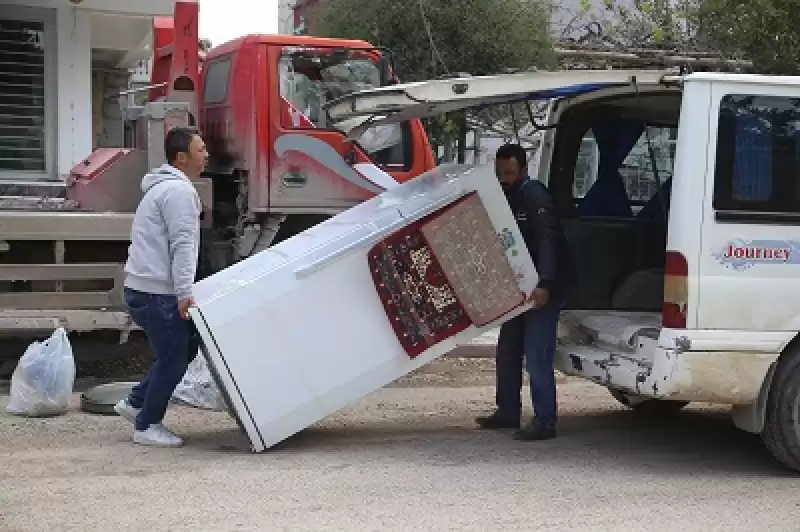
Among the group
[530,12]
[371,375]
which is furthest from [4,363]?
[530,12]

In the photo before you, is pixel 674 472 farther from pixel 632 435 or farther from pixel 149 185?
pixel 149 185

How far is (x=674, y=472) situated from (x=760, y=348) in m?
0.85

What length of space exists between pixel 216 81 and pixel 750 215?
4984 mm

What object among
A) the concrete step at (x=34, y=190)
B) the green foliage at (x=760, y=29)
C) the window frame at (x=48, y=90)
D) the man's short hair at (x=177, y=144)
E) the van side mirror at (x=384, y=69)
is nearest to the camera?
the man's short hair at (x=177, y=144)

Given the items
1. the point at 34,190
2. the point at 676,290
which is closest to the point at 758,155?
the point at 676,290

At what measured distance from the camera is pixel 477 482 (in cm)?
562

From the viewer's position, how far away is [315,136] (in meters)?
8.58

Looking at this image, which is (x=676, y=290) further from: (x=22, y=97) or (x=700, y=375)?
(x=22, y=97)

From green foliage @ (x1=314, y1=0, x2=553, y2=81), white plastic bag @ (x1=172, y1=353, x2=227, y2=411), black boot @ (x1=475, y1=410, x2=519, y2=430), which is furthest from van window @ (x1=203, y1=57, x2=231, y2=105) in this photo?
green foliage @ (x1=314, y1=0, x2=553, y2=81)

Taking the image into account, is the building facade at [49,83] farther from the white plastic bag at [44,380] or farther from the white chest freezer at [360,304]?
the white chest freezer at [360,304]

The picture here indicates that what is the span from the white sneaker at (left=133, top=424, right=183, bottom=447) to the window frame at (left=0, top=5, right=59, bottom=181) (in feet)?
25.4

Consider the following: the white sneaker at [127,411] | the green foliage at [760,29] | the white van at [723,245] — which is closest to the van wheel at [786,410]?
the white van at [723,245]

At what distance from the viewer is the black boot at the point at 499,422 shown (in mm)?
7074

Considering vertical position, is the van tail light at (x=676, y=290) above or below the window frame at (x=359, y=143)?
below
